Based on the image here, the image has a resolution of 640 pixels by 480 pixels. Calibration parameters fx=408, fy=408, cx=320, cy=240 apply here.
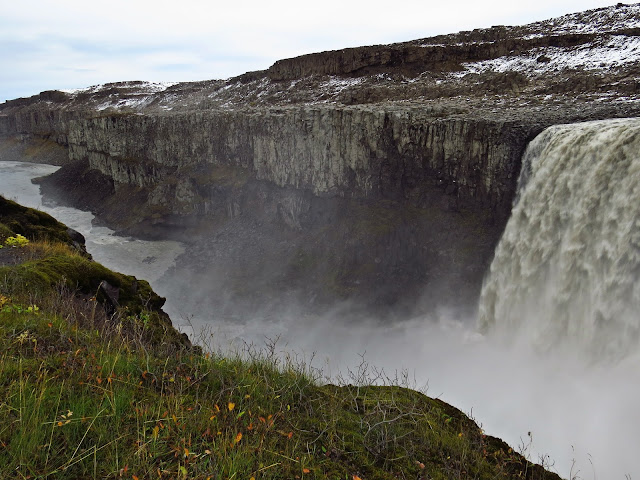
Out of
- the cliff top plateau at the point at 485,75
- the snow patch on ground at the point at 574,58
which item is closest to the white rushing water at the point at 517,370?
the cliff top plateau at the point at 485,75

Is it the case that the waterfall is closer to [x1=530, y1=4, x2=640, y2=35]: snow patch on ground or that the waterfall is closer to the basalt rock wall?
the basalt rock wall

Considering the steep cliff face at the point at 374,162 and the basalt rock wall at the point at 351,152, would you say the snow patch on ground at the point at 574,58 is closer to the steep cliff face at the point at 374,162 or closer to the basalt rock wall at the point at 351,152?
the steep cliff face at the point at 374,162

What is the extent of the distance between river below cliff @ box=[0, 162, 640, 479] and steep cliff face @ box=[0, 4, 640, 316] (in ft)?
10.6

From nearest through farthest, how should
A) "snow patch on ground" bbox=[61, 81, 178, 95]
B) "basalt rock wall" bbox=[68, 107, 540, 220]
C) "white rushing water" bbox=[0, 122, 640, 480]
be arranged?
"white rushing water" bbox=[0, 122, 640, 480] → "basalt rock wall" bbox=[68, 107, 540, 220] → "snow patch on ground" bbox=[61, 81, 178, 95]

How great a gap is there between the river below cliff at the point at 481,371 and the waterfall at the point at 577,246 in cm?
117

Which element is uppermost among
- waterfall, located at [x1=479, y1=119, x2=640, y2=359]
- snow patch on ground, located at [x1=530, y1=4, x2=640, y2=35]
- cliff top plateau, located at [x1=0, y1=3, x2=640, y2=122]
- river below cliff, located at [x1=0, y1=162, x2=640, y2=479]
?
snow patch on ground, located at [x1=530, y1=4, x2=640, y2=35]

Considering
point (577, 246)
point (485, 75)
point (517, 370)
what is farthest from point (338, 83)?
point (517, 370)

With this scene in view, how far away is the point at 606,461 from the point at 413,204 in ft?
66.7

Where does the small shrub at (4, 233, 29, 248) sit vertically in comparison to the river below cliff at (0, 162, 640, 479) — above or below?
above

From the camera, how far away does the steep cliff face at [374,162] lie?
26734 mm

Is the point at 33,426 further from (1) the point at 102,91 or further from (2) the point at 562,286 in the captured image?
(1) the point at 102,91

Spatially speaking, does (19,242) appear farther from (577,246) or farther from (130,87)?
(130,87)

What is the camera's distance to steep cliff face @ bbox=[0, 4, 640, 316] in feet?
87.7

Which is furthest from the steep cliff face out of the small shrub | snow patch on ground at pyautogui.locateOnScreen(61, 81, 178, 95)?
snow patch on ground at pyautogui.locateOnScreen(61, 81, 178, 95)
